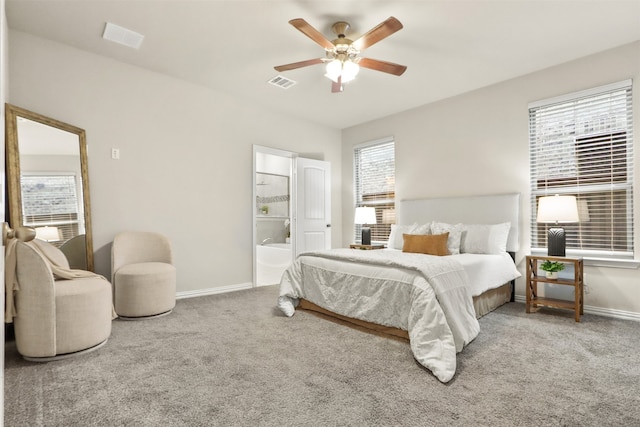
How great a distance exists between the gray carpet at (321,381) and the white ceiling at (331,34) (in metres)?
2.69

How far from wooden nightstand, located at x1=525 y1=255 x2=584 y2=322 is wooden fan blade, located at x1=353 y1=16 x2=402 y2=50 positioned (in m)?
2.64

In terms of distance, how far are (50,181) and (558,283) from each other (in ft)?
16.2

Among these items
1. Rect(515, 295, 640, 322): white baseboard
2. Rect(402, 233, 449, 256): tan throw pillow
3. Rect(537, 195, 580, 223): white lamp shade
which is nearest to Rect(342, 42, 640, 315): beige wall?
Rect(515, 295, 640, 322): white baseboard

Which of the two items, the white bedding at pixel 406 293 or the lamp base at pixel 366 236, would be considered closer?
the white bedding at pixel 406 293

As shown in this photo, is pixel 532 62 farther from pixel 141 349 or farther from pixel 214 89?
pixel 141 349

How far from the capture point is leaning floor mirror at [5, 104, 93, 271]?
2873 mm

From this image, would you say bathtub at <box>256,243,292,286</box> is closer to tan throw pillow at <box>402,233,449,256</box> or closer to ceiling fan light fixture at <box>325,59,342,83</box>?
tan throw pillow at <box>402,233,449,256</box>

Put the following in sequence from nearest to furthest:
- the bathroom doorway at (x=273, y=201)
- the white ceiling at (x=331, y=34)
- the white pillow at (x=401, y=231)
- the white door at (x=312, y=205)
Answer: the white ceiling at (x=331, y=34)
the white pillow at (x=401, y=231)
the white door at (x=312, y=205)
the bathroom doorway at (x=273, y=201)

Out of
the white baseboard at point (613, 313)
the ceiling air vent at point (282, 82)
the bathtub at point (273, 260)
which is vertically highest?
the ceiling air vent at point (282, 82)

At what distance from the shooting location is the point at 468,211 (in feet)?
14.7

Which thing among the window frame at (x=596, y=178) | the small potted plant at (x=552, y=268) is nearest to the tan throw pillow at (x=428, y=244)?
the small potted plant at (x=552, y=268)

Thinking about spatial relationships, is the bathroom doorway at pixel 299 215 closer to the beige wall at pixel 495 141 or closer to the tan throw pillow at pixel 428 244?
the beige wall at pixel 495 141

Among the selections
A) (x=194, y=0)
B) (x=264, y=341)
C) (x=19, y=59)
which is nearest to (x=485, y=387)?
(x=264, y=341)

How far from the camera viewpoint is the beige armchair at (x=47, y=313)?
232 centimetres
